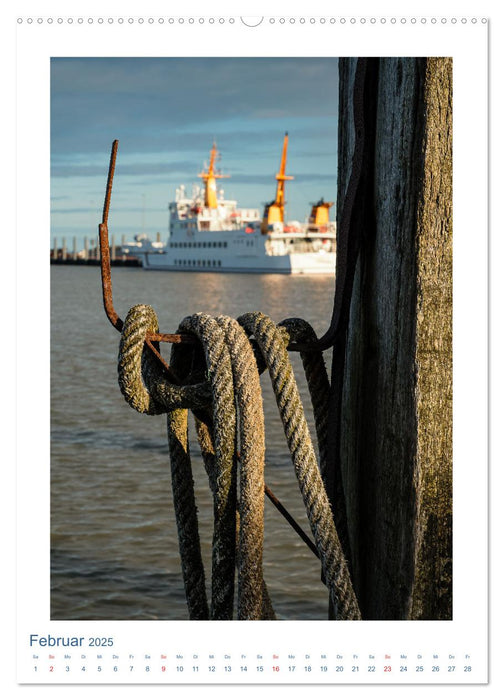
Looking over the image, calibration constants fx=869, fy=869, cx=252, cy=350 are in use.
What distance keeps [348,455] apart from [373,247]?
39cm

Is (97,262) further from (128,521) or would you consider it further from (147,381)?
(147,381)

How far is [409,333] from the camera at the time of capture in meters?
1.25

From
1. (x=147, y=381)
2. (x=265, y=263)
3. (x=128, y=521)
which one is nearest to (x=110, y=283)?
(x=147, y=381)

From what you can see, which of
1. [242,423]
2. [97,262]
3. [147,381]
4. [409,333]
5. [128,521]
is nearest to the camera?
[409,333]

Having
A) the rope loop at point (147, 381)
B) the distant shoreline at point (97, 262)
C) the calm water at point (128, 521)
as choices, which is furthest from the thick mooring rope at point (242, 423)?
the distant shoreline at point (97, 262)

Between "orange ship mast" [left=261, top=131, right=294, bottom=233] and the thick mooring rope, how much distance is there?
176 feet

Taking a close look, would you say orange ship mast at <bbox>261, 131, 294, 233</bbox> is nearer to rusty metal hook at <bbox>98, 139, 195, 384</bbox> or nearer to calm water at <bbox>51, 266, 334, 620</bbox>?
calm water at <bbox>51, 266, 334, 620</bbox>

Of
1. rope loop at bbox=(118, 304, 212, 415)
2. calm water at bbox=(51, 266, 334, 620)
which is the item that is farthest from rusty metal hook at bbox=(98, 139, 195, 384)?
calm water at bbox=(51, 266, 334, 620)

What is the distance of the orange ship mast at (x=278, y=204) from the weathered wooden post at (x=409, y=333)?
53.5m

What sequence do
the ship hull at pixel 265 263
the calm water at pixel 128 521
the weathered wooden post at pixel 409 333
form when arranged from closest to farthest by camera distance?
1. the weathered wooden post at pixel 409 333
2. the calm water at pixel 128 521
3. the ship hull at pixel 265 263

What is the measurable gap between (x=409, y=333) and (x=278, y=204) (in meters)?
56.2

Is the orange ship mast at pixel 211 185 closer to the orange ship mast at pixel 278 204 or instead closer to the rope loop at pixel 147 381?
the orange ship mast at pixel 278 204

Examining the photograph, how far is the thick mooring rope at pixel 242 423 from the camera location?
1.33 metres

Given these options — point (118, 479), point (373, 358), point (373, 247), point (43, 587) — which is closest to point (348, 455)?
point (373, 358)
